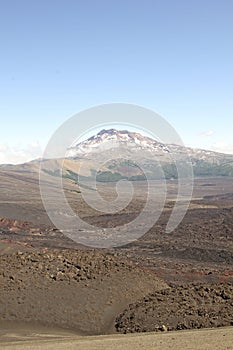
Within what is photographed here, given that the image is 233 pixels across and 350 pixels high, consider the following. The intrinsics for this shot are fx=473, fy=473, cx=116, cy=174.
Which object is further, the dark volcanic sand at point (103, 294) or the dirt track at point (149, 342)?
the dark volcanic sand at point (103, 294)

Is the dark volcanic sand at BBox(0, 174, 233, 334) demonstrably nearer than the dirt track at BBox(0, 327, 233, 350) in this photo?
No

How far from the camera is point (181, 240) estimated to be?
54844 millimetres

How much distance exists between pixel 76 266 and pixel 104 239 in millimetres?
29777

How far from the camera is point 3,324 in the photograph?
21.0 m

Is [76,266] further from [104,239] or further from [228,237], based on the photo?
[228,237]

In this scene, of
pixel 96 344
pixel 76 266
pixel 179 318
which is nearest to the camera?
pixel 96 344

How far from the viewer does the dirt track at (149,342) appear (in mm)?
13828

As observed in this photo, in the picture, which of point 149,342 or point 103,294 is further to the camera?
point 103,294

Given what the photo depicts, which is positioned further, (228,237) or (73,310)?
(228,237)

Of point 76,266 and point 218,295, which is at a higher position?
point 76,266

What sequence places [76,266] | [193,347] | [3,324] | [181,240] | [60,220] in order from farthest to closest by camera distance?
[60,220] → [181,240] → [76,266] → [3,324] → [193,347]

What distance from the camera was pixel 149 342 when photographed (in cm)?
1484

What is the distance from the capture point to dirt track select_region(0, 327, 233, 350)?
1383 cm

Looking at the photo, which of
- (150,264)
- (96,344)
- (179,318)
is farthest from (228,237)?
(96,344)
